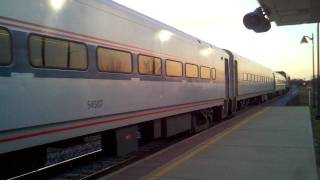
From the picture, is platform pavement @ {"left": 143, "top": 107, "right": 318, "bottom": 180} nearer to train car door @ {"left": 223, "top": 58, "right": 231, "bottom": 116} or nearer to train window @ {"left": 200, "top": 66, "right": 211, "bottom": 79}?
train window @ {"left": 200, "top": 66, "right": 211, "bottom": 79}

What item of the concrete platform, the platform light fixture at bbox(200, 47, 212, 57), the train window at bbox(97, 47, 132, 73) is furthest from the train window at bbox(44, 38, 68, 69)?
the platform light fixture at bbox(200, 47, 212, 57)

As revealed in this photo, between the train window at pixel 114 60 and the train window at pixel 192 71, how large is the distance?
15.2 feet

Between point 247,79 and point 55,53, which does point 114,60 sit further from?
point 247,79

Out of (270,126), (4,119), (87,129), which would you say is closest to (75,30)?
(87,129)

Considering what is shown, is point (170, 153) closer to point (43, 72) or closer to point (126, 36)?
point (126, 36)

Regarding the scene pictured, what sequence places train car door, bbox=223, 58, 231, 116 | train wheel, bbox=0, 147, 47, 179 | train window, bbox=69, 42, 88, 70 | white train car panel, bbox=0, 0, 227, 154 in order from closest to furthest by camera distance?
white train car panel, bbox=0, 0, 227, 154 → train wheel, bbox=0, 147, 47, 179 → train window, bbox=69, 42, 88, 70 → train car door, bbox=223, 58, 231, 116

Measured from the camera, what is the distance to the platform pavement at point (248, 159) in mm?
7922

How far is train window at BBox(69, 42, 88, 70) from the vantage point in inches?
306

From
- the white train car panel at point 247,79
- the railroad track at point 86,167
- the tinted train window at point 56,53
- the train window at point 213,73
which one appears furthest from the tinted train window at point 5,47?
the white train car panel at point 247,79

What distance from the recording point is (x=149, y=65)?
11.2 m

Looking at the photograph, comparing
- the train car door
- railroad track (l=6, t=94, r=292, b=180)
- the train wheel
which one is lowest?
railroad track (l=6, t=94, r=292, b=180)

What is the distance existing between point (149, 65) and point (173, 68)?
194 cm

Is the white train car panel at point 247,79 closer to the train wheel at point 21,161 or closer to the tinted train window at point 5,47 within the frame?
the train wheel at point 21,161

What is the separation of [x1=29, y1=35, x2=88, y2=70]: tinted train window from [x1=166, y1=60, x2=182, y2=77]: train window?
4577 mm
